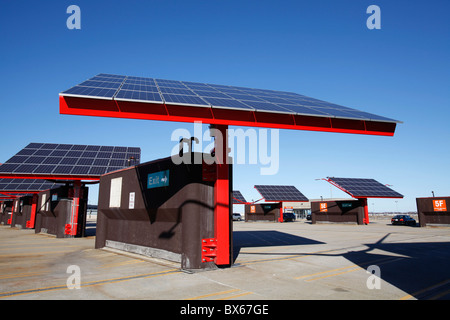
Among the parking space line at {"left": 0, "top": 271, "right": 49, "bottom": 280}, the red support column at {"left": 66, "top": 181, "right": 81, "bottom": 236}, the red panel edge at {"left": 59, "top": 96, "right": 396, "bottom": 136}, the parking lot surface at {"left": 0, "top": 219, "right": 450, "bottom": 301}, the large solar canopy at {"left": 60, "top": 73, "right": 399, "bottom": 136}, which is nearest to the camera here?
the parking lot surface at {"left": 0, "top": 219, "right": 450, "bottom": 301}

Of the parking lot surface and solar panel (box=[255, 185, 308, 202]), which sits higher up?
solar panel (box=[255, 185, 308, 202])

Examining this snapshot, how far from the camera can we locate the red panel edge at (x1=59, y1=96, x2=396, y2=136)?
8.69m

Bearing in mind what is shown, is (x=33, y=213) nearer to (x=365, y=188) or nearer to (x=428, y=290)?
(x=428, y=290)

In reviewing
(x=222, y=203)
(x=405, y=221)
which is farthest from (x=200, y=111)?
(x=405, y=221)

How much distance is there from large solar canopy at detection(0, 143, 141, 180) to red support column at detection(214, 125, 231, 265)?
34.1ft

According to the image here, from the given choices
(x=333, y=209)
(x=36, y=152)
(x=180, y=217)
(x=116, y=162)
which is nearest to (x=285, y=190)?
(x=333, y=209)

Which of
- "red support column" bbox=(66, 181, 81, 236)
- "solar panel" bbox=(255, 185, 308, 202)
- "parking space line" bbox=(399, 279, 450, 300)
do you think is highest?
"solar panel" bbox=(255, 185, 308, 202)

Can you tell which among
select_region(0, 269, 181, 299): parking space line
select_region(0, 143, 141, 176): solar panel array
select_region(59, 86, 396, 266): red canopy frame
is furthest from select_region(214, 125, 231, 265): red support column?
select_region(0, 143, 141, 176): solar panel array

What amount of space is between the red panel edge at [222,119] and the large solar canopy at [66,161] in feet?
34.9

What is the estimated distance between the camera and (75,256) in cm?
1427

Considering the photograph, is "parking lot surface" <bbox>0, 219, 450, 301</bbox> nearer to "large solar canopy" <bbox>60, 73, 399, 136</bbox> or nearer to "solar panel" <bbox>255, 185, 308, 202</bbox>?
"large solar canopy" <bbox>60, 73, 399, 136</bbox>

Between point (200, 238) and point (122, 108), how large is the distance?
5.45 metres

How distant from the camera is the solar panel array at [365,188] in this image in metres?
38.0

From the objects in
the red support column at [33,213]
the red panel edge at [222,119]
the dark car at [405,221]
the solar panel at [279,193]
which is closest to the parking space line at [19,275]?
the red panel edge at [222,119]
